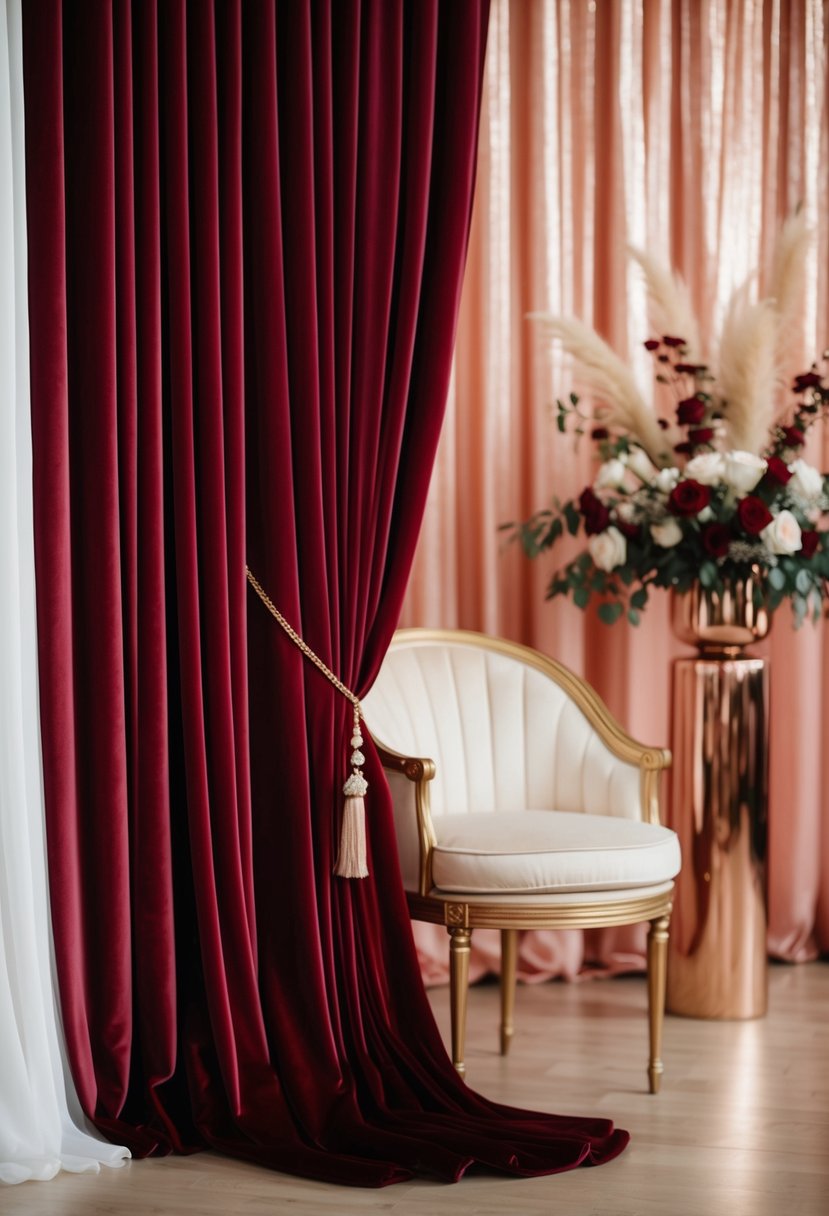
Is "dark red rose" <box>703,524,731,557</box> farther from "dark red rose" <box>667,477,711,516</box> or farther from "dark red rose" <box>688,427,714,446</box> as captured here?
"dark red rose" <box>688,427,714,446</box>

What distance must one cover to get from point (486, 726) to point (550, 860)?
645 millimetres

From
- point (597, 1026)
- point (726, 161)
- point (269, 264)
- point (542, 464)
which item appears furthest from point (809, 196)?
point (597, 1026)

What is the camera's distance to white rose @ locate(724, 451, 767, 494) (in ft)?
10.5

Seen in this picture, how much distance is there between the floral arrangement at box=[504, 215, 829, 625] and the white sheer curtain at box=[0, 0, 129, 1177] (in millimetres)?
1368

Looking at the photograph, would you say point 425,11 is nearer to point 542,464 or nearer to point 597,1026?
point 542,464

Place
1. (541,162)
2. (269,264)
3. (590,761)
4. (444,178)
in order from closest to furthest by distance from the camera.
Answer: (269,264) → (444,178) → (590,761) → (541,162)

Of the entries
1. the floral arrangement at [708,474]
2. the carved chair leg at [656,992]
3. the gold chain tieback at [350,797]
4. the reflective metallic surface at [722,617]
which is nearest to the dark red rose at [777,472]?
the floral arrangement at [708,474]

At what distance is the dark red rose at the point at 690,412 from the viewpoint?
332 cm

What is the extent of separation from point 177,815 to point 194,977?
30 cm

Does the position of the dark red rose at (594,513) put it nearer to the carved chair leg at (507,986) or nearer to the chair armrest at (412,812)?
the chair armrest at (412,812)

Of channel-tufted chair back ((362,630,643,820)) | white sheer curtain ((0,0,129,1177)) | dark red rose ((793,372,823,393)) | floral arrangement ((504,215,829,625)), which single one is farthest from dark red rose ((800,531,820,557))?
white sheer curtain ((0,0,129,1177))

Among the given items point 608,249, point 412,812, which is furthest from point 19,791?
point 608,249

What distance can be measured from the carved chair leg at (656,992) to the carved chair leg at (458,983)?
0.37 meters

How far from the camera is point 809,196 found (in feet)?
12.8
